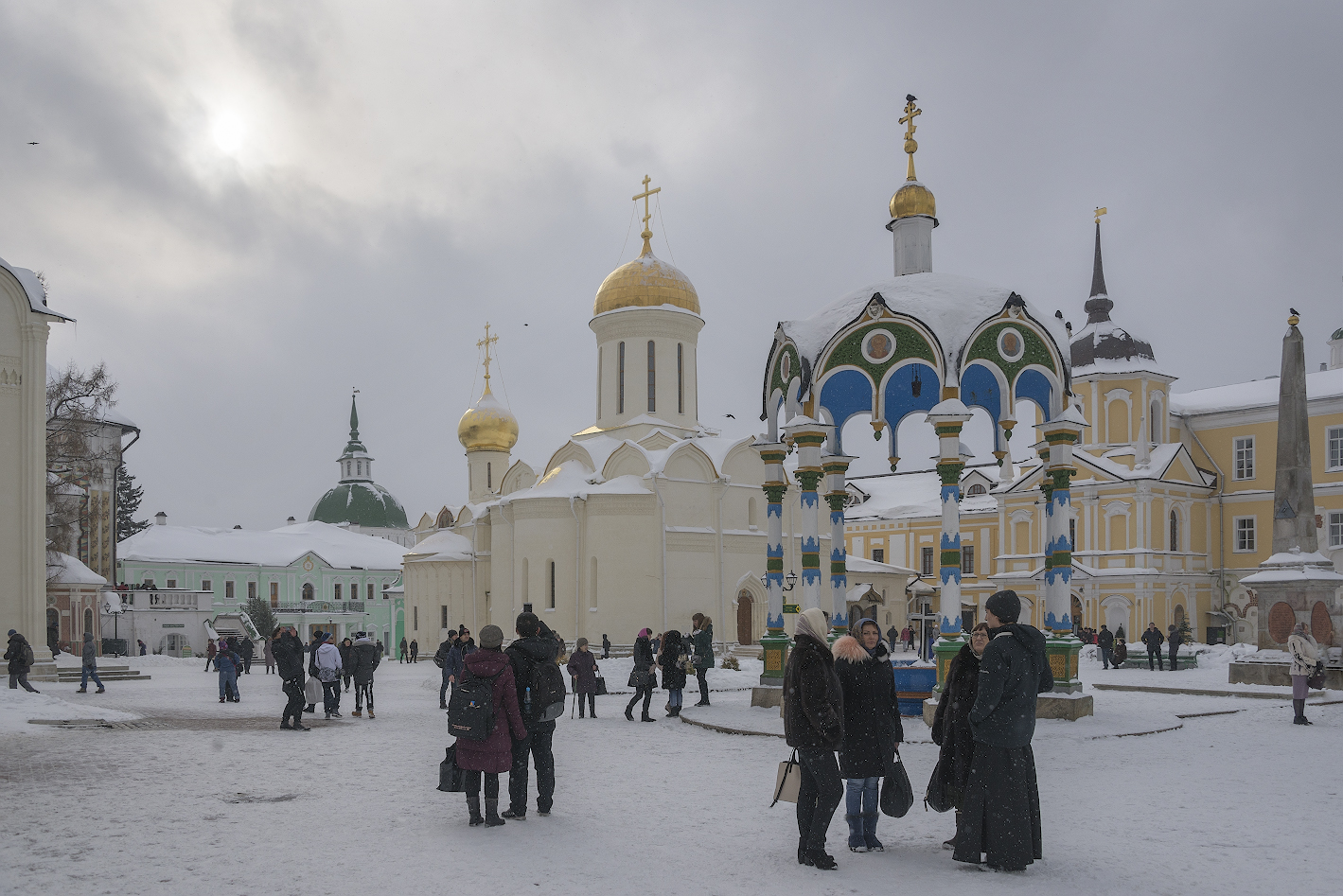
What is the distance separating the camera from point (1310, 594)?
19.3m

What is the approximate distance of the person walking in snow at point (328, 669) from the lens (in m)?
15.0

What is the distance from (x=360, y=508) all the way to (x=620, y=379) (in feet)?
200

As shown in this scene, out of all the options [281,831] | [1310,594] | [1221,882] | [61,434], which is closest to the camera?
[1221,882]

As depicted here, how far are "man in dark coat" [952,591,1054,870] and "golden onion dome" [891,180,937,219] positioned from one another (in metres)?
11.4

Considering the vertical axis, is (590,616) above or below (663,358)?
below

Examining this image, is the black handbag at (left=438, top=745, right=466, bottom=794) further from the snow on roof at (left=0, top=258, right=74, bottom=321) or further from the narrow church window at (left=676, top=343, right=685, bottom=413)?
the narrow church window at (left=676, top=343, right=685, bottom=413)

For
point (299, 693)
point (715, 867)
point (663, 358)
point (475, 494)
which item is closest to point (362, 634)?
point (299, 693)

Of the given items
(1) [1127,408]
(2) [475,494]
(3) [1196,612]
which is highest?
(1) [1127,408]

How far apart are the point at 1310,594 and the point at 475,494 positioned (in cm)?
3059

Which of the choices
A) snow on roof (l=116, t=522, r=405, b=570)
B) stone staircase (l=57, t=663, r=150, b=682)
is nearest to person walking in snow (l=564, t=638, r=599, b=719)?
stone staircase (l=57, t=663, r=150, b=682)

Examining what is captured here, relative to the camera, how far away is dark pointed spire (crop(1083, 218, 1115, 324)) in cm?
4041

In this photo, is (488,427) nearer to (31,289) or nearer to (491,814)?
(31,289)

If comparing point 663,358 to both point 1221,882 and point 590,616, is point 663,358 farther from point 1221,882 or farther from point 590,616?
point 1221,882

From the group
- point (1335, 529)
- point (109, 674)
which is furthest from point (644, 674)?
point (1335, 529)
